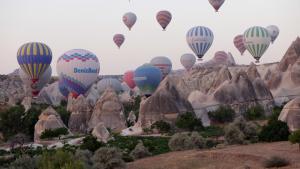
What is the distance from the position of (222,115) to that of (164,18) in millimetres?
36325

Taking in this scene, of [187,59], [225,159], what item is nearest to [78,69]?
[187,59]

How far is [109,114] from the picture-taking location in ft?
161

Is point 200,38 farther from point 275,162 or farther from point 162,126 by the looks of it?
point 275,162

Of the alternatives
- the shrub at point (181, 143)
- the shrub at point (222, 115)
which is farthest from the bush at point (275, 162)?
the shrub at point (222, 115)

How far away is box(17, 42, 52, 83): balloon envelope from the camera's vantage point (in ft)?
205

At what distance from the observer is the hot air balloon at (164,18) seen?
81875 millimetres

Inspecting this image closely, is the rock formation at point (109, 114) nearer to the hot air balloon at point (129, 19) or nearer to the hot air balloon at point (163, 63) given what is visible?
the hot air balloon at point (163, 63)

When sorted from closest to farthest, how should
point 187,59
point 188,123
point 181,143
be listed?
point 181,143 → point 188,123 → point 187,59

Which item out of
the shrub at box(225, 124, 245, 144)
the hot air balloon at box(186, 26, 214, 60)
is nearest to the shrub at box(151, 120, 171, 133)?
the shrub at box(225, 124, 245, 144)

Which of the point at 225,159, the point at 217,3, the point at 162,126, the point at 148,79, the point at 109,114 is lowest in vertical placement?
the point at 225,159

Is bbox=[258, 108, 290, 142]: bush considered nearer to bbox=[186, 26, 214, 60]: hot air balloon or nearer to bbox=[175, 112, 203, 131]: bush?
bbox=[175, 112, 203, 131]: bush

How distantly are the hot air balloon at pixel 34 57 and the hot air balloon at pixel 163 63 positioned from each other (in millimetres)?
28378

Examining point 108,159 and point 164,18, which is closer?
point 108,159

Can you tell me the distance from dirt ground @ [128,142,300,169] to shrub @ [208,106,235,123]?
25560 mm
